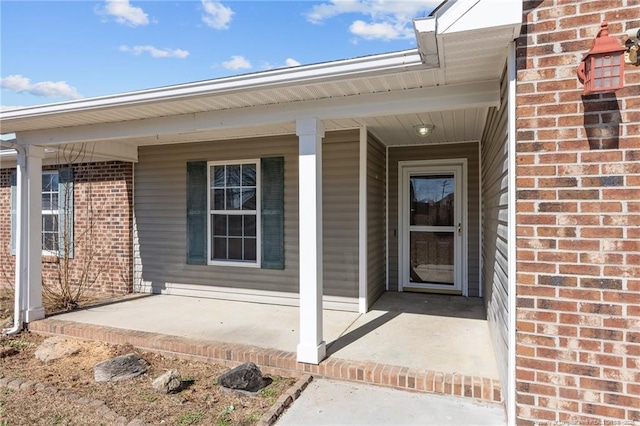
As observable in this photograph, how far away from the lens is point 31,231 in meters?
4.96

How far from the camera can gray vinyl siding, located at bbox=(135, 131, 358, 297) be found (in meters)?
5.18

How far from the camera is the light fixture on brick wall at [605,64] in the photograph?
2.04 metres

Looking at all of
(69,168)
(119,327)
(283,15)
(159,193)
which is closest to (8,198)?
(69,168)

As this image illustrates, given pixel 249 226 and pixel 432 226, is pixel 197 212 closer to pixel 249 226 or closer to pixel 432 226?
pixel 249 226

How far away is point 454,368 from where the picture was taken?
320cm

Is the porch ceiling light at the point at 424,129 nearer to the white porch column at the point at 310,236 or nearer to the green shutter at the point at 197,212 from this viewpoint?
the white porch column at the point at 310,236

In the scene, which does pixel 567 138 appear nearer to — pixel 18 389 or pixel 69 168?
pixel 18 389

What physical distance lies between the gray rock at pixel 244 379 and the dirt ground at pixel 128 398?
0.06 meters

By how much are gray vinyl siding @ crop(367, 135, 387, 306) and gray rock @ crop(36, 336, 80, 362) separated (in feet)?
11.6

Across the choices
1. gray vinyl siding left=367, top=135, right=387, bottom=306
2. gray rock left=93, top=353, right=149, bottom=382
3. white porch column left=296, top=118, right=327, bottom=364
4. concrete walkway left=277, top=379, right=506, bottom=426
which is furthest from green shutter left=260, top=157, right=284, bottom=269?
concrete walkway left=277, top=379, right=506, bottom=426

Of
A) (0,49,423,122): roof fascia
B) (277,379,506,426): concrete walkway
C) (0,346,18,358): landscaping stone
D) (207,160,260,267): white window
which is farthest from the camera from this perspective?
(207,160,260,267): white window

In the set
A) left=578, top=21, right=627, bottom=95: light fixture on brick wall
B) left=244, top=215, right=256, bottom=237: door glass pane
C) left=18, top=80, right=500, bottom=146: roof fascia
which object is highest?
left=18, top=80, right=500, bottom=146: roof fascia

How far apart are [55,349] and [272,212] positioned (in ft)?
9.85

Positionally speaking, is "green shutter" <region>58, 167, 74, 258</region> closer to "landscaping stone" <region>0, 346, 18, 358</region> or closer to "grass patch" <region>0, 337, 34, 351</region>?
"grass patch" <region>0, 337, 34, 351</region>
